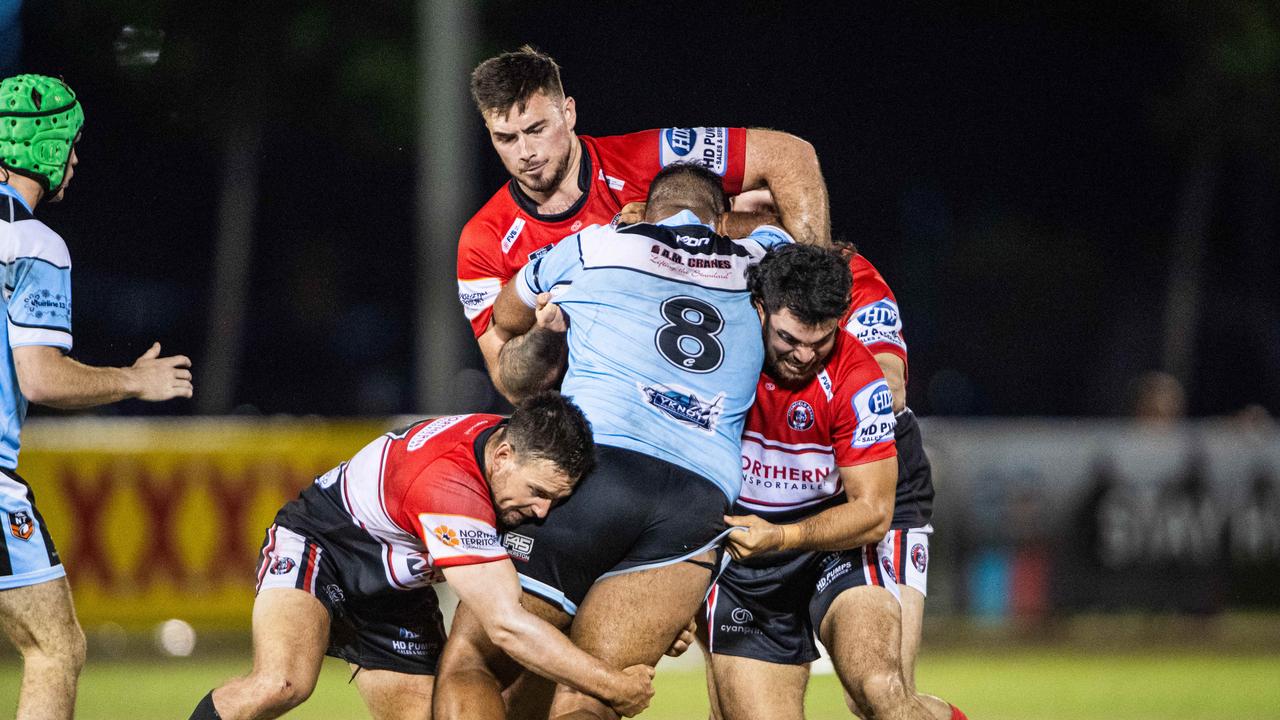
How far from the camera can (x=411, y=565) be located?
6.21 metres

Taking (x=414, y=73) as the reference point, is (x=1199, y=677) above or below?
below

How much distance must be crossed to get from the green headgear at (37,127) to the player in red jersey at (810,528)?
8.69 feet

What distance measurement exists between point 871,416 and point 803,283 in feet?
2.18

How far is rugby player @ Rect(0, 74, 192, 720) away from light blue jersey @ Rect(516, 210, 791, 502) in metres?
A: 1.74

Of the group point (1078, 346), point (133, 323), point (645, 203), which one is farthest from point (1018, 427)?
point (1078, 346)

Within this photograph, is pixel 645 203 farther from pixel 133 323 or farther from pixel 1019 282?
pixel 1019 282

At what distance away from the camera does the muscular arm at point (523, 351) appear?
6.42m

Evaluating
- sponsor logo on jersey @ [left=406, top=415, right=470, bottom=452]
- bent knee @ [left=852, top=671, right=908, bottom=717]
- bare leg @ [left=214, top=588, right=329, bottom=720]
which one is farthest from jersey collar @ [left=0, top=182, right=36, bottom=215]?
bent knee @ [left=852, top=671, right=908, bottom=717]

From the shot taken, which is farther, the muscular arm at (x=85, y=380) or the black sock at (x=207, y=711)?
the black sock at (x=207, y=711)

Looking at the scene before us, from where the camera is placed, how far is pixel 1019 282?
4147 cm

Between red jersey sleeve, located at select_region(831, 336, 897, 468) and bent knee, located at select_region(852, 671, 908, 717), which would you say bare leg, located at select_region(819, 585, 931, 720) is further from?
red jersey sleeve, located at select_region(831, 336, 897, 468)

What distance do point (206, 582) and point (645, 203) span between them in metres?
7.35

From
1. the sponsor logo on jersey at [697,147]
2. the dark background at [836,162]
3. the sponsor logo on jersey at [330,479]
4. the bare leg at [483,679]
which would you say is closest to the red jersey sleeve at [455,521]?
the bare leg at [483,679]

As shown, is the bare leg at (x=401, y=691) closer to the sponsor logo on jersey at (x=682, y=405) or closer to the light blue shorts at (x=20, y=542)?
the light blue shorts at (x=20, y=542)
